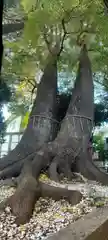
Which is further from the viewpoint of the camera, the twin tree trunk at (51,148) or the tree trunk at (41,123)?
the tree trunk at (41,123)

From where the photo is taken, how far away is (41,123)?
5.14 m

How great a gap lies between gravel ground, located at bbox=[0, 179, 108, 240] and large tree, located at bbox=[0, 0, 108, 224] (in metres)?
0.11

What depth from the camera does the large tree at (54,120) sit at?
369 cm

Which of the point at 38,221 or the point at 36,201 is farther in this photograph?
the point at 36,201

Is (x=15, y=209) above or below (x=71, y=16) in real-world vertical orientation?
below

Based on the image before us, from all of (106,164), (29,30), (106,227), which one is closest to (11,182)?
(106,227)

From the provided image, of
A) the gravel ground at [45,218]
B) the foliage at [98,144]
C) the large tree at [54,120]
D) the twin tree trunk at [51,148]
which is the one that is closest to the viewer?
the gravel ground at [45,218]

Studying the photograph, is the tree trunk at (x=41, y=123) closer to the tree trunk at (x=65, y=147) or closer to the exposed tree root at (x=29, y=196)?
the tree trunk at (x=65, y=147)

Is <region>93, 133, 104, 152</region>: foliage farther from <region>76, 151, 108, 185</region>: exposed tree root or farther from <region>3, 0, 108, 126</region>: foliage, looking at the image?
<region>76, 151, 108, 185</region>: exposed tree root

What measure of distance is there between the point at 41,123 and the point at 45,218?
2683 millimetres

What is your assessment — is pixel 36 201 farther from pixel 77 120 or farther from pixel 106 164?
pixel 106 164

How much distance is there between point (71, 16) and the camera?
222 inches

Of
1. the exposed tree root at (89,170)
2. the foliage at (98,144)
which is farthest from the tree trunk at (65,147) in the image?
the foliage at (98,144)

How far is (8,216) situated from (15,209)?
0.10 meters
